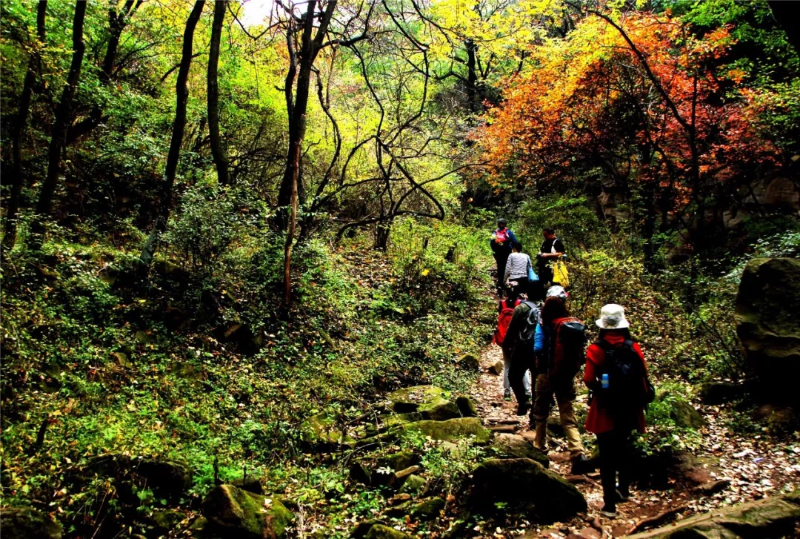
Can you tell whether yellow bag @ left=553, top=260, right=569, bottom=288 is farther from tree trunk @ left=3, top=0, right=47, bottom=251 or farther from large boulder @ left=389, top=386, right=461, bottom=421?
tree trunk @ left=3, top=0, right=47, bottom=251

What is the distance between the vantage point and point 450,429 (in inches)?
241

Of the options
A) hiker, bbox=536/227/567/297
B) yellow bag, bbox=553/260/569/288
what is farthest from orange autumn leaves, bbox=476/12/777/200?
yellow bag, bbox=553/260/569/288

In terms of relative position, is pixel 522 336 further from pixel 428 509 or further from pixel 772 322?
pixel 772 322

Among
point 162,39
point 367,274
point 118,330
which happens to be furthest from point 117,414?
point 162,39

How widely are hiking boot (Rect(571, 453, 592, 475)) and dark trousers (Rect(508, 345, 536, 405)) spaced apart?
1.34 meters

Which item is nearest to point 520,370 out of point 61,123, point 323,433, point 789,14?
point 323,433

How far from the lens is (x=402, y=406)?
7.23 metres

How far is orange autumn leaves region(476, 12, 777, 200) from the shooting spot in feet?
40.2

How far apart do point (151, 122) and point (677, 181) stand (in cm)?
1488

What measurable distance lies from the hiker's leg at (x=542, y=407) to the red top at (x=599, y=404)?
1157mm

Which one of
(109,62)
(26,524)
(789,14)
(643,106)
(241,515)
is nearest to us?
(789,14)

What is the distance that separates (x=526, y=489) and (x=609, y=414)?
1.12 meters

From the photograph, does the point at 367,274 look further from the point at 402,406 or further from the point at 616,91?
the point at 616,91

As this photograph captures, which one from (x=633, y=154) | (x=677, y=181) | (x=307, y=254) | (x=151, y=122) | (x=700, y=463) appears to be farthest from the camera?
(x=633, y=154)
